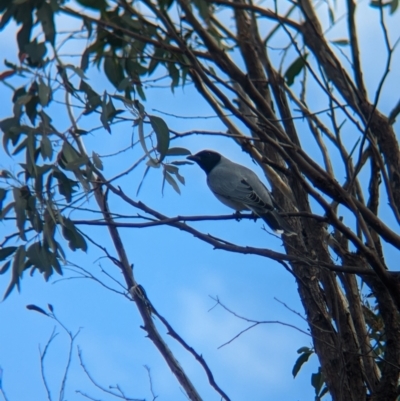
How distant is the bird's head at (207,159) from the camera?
649 cm

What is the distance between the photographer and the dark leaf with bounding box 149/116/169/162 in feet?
9.57

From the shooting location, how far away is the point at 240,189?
5.33 metres

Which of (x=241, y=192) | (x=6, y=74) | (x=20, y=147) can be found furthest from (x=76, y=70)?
(x=241, y=192)

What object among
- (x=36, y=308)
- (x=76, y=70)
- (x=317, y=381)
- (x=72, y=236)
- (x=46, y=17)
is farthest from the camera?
(x=317, y=381)

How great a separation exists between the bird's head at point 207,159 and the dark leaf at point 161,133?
11.4ft

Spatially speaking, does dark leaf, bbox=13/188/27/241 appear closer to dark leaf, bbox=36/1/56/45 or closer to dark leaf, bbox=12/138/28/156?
dark leaf, bbox=12/138/28/156

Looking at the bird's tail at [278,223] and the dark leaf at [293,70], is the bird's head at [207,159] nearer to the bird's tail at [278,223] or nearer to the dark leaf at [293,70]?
the bird's tail at [278,223]

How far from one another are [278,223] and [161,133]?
1.55 m

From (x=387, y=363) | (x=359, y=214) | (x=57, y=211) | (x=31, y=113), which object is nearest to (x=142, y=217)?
(x=57, y=211)

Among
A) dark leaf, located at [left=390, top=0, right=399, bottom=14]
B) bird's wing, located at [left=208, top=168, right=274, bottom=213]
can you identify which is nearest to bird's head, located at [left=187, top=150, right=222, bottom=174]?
bird's wing, located at [left=208, top=168, right=274, bottom=213]

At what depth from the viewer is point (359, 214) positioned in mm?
2877

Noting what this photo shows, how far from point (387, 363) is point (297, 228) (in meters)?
1.21

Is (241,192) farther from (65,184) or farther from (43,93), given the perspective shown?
(43,93)

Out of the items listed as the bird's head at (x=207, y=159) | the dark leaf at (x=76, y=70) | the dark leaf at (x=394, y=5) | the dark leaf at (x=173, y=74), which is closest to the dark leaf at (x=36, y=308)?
the dark leaf at (x=76, y=70)
